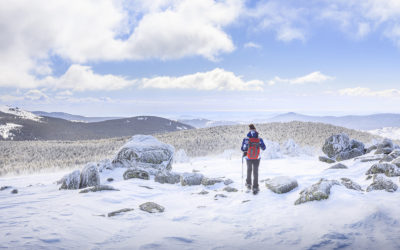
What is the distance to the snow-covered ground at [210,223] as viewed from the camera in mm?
4953

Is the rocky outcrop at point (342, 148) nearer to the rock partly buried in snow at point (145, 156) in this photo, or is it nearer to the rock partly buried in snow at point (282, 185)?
the rock partly buried in snow at point (282, 185)

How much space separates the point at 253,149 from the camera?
9.72m

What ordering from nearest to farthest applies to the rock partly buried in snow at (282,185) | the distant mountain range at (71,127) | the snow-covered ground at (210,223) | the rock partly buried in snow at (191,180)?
1. the snow-covered ground at (210,223)
2. the rock partly buried in snow at (282,185)
3. the rock partly buried in snow at (191,180)
4. the distant mountain range at (71,127)

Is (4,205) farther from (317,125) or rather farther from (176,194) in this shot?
(317,125)

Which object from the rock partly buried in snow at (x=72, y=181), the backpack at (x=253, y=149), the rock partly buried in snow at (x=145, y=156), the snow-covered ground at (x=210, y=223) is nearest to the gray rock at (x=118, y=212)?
the snow-covered ground at (x=210, y=223)

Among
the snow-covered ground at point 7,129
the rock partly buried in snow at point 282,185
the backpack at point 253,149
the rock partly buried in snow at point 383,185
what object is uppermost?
the backpack at point 253,149

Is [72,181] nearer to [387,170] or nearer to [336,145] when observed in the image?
[387,170]

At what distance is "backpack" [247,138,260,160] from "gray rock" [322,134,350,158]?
10.8 m

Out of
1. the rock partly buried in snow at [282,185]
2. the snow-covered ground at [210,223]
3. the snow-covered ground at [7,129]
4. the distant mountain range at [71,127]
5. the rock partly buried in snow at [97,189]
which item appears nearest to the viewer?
the snow-covered ground at [210,223]

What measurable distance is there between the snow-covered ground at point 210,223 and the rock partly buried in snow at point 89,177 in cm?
175

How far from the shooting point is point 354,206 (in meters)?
6.25

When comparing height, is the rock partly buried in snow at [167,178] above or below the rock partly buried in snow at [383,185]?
below

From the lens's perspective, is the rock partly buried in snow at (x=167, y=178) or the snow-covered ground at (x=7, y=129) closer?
the rock partly buried in snow at (x=167, y=178)

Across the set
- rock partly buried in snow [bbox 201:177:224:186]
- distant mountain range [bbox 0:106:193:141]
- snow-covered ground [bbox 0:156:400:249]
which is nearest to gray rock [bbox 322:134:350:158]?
rock partly buried in snow [bbox 201:177:224:186]
